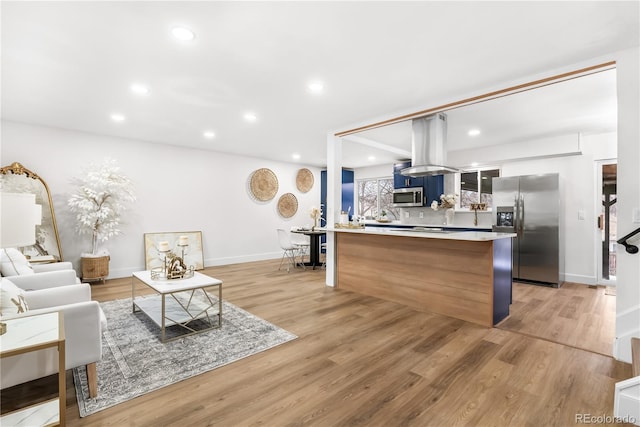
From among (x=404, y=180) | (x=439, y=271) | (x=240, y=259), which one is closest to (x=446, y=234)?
(x=439, y=271)

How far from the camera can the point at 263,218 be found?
7.36m

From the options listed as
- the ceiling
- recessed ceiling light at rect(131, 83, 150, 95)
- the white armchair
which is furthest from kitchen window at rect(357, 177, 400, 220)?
the white armchair

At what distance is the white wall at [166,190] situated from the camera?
4.70m

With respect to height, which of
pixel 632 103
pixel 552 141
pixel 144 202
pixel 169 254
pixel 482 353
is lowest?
pixel 482 353

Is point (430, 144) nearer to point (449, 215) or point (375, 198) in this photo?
point (449, 215)

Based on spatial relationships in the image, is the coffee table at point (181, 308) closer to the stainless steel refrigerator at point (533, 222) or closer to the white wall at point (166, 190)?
the white wall at point (166, 190)

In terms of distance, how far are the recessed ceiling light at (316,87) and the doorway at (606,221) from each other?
487cm

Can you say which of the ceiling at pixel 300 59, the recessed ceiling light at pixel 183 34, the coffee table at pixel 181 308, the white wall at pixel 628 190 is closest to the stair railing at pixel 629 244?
the white wall at pixel 628 190

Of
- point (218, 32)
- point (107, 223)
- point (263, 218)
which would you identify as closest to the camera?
point (218, 32)

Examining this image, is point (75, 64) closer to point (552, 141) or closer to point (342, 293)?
point (342, 293)

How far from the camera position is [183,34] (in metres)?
A: 2.22

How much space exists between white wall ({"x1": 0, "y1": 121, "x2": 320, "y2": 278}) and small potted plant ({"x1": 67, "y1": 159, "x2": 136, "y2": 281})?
0.66ft

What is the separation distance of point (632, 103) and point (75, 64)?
4.68 meters

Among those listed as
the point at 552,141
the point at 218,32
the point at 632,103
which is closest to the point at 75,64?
the point at 218,32
